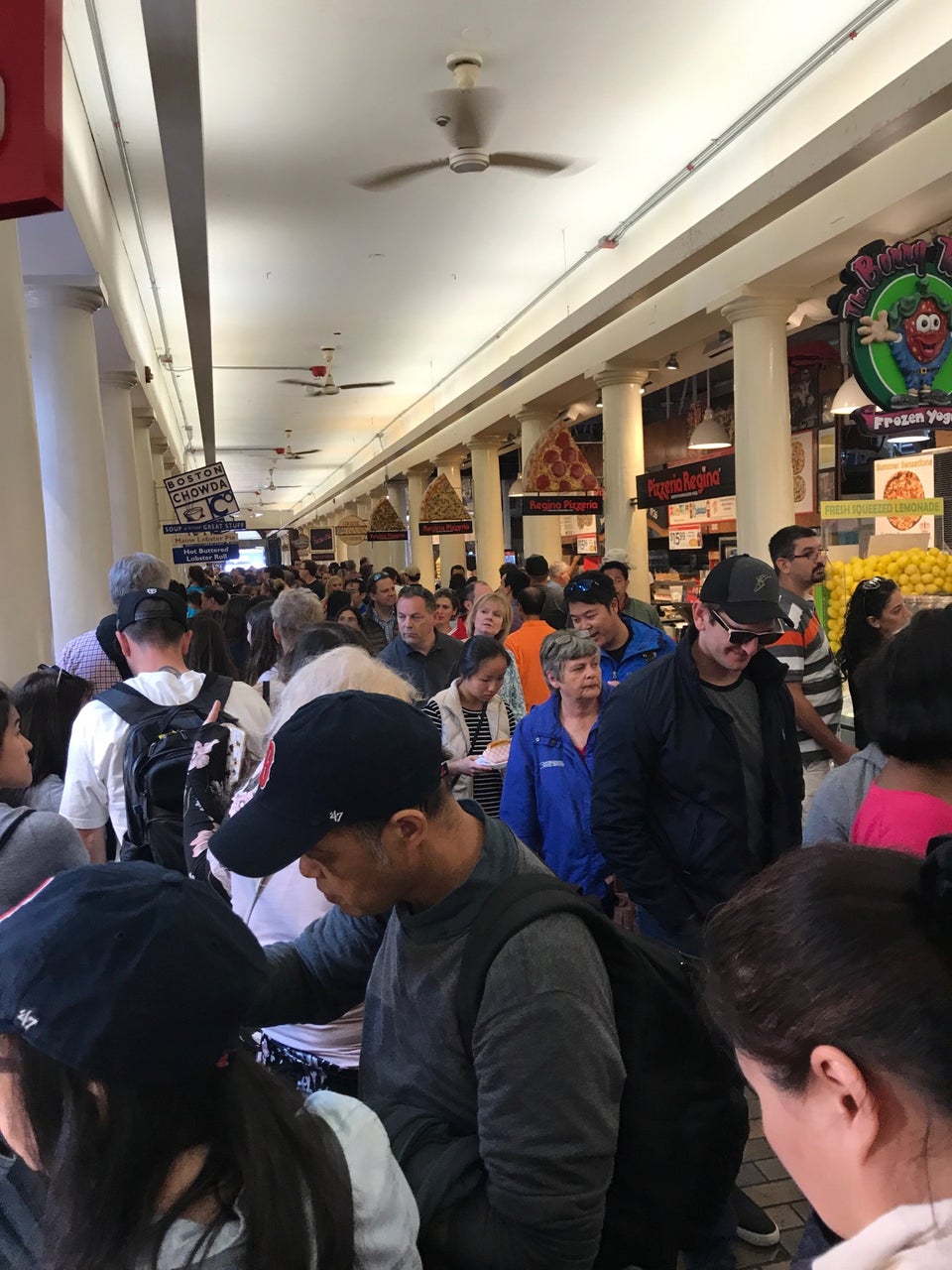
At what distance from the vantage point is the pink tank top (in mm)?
1899

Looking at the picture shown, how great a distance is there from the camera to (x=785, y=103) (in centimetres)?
708

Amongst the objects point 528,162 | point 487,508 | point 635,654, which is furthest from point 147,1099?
point 487,508

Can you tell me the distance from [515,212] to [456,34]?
3.43 m

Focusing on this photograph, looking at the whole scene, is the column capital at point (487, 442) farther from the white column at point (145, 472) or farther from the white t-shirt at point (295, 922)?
the white t-shirt at point (295, 922)

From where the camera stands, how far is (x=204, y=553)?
46.8ft

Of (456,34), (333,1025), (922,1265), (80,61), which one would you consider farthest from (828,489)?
(922,1265)

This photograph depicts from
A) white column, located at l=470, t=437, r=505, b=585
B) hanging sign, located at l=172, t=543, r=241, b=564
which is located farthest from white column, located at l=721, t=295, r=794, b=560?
hanging sign, located at l=172, t=543, r=241, b=564

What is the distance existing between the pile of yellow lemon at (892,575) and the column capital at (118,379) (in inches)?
298

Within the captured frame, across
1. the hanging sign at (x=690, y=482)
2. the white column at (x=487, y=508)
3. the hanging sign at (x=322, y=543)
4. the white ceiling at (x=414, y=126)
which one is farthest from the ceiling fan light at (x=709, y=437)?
the hanging sign at (x=322, y=543)

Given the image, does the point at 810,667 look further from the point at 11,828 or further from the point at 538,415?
the point at 538,415

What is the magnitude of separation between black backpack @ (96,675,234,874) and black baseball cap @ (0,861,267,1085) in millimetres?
1886

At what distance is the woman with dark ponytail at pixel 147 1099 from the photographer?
95 cm

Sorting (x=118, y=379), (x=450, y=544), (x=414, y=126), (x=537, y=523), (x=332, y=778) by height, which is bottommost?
(x=332, y=778)

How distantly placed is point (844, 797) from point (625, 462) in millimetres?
8981
